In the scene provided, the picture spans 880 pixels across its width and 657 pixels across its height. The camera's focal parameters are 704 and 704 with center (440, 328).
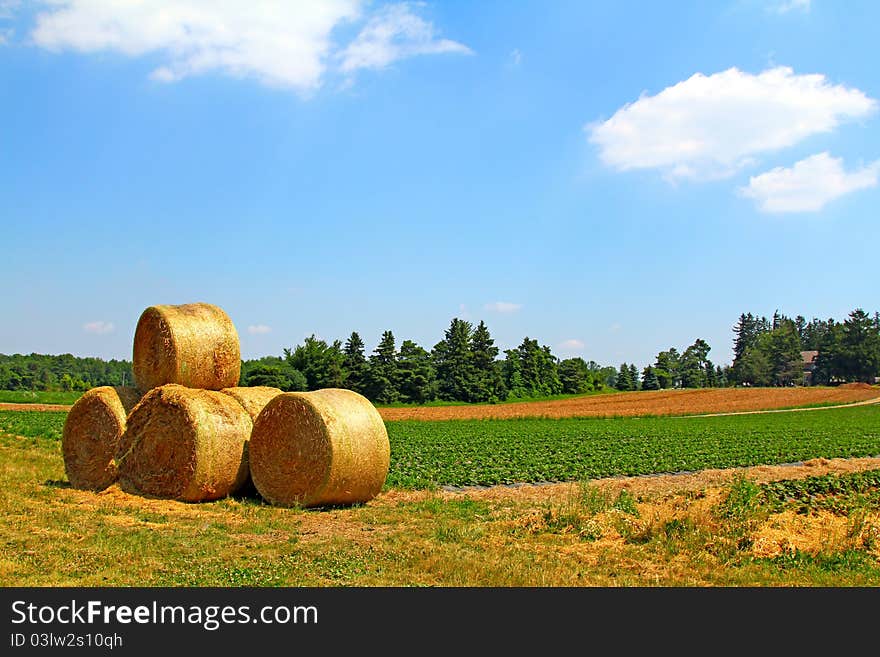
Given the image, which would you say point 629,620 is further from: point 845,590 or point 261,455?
point 261,455

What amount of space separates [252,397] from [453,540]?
573 centimetres

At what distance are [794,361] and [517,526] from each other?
12956cm

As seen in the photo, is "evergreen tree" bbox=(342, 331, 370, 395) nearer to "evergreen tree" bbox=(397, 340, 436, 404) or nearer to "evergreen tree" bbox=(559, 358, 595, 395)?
"evergreen tree" bbox=(397, 340, 436, 404)

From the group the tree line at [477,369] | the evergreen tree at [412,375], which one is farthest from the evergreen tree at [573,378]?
the evergreen tree at [412,375]

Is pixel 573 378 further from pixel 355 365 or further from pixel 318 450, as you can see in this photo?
pixel 318 450

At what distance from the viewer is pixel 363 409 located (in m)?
11.9

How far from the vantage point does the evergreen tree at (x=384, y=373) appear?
70.4 meters

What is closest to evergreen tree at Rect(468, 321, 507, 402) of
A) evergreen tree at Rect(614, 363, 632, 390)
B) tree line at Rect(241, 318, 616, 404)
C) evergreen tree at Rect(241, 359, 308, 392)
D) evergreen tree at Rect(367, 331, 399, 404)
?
tree line at Rect(241, 318, 616, 404)

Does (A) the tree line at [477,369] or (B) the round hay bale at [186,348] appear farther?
(A) the tree line at [477,369]

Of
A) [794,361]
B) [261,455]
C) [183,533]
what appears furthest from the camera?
[794,361]

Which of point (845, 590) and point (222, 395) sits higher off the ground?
point (222, 395)

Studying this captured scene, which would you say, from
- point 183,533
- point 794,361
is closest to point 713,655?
point 183,533

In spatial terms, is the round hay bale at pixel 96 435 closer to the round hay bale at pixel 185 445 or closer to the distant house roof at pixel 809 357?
the round hay bale at pixel 185 445

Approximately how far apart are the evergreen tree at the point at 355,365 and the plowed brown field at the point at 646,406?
10.4m
